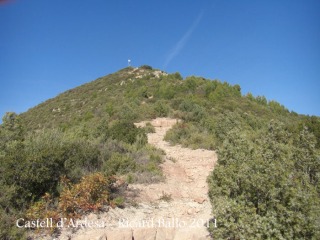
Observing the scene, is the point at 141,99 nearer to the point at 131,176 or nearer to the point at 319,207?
the point at 131,176

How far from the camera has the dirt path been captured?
559 cm

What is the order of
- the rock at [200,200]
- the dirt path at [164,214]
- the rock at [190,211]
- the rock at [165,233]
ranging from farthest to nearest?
the rock at [200,200] → the rock at [190,211] → the rock at [165,233] → the dirt path at [164,214]

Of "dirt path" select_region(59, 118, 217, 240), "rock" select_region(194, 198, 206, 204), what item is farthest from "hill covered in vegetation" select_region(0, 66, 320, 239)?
"rock" select_region(194, 198, 206, 204)

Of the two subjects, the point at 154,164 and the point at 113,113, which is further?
the point at 113,113

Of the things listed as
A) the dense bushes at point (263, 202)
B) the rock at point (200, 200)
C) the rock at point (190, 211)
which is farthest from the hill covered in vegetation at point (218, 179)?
the rock at point (200, 200)

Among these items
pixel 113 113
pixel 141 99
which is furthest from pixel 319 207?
pixel 141 99

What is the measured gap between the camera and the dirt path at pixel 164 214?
5.59m

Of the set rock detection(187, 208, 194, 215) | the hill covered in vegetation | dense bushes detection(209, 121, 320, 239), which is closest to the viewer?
dense bushes detection(209, 121, 320, 239)

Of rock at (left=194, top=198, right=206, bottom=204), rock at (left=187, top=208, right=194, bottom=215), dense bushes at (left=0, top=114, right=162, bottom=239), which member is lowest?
rock at (left=187, top=208, right=194, bottom=215)

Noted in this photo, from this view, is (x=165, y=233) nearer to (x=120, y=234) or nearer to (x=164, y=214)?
(x=164, y=214)

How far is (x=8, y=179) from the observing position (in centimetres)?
592

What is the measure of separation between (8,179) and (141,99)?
70.8 feet

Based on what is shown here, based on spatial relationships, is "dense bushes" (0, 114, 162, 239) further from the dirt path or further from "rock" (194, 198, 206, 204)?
"rock" (194, 198, 206, 204)

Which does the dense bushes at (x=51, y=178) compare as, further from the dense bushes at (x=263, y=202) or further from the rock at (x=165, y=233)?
the dense bushes at (x=263, y=202)
